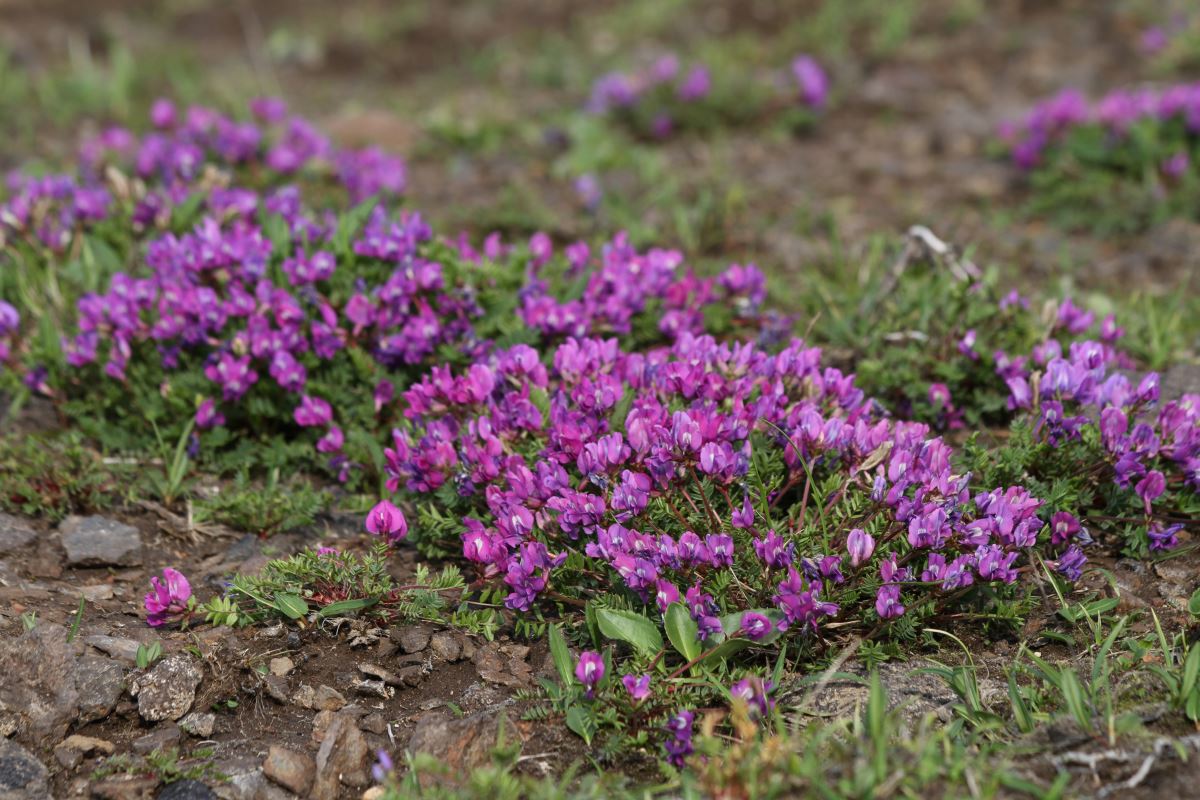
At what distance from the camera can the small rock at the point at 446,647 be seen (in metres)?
3.27

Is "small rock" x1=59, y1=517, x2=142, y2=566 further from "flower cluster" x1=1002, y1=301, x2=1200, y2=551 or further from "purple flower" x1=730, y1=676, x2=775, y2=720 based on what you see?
"flower cluster" x1=1002, y1=301, x2=1200, y2=551

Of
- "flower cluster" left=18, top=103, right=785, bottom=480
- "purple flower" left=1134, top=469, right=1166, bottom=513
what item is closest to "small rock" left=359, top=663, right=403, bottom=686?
"flower cluster" left=18, top=103, right=785, bottom=480

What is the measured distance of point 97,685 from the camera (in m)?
3.03

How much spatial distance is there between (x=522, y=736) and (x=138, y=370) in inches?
90.1

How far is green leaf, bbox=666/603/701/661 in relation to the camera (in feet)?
9.71

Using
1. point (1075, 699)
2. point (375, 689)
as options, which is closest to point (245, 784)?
point (375, 689)

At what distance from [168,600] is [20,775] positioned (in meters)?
0.63

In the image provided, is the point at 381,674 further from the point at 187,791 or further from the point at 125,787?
the point at 125,787

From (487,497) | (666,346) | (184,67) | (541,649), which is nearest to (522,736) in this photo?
(541,649)

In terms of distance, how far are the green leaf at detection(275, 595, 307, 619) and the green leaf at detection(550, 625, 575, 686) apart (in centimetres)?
78

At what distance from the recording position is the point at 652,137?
25.0ft

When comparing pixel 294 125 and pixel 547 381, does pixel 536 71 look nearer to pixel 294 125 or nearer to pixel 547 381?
pixel 294 125

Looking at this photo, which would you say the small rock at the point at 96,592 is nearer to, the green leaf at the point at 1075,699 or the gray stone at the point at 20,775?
the gray stone at the point at 20,775

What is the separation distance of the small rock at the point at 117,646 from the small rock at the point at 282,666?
1.21ft
